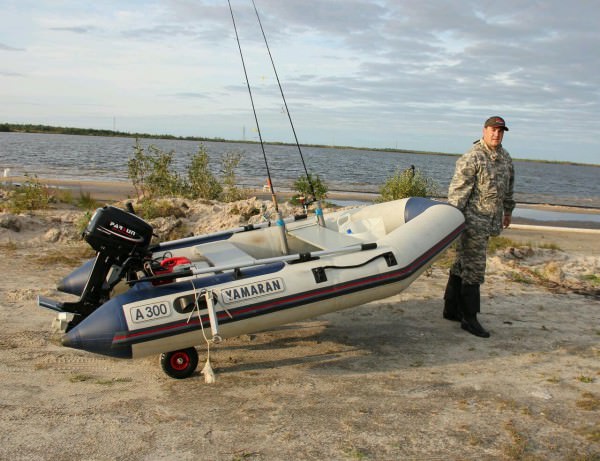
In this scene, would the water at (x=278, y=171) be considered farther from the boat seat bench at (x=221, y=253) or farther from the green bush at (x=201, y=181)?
the boat seat bench at (x=221, y=253)

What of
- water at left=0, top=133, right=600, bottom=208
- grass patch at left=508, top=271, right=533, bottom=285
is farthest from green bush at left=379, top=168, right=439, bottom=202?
grass patch at left=508, top=271, right=533, bottom=285

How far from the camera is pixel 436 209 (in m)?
4.76

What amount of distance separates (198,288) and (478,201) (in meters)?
Result: 2.62

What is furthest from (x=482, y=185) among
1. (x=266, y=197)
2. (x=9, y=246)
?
(x=266, y=197)

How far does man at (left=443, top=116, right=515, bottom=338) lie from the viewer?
471cm

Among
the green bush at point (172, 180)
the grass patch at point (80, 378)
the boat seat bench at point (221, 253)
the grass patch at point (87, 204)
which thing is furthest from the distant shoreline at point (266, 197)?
the grass patch at point (80, 378)

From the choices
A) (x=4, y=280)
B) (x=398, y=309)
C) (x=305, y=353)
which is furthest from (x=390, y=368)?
(x=4, y=280)

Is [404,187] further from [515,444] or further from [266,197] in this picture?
[515,444]

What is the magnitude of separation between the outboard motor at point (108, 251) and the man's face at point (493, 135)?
297 cm

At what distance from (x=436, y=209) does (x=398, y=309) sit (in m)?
1.15

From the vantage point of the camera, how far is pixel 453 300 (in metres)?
5.06

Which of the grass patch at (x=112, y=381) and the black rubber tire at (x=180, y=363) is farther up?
the black rubber tire at (x=180, y=363)

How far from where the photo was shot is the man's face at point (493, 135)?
15.3 ft

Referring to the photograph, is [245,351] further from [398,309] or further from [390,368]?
[398,309]
